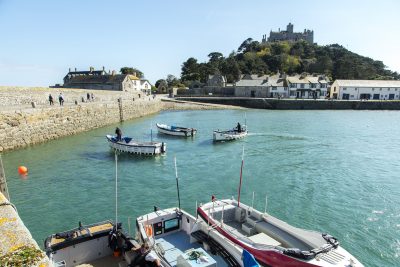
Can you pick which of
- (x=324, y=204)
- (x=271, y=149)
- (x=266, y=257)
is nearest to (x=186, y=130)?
(x=271, y=149)

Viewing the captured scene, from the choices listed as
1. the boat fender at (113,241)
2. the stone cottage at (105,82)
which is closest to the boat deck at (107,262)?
the boat fender at (113,241)

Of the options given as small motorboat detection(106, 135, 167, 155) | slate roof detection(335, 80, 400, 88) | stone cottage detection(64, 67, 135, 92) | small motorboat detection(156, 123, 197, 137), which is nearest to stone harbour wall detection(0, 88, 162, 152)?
small motorboat detection(106, 135, 167, 155)

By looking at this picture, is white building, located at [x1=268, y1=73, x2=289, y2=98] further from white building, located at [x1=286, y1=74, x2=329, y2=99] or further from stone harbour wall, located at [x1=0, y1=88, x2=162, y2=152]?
stone harbour wall, located at [x1=0, y1=88, x2=162, y2=152]

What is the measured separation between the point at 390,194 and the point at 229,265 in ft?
46.2

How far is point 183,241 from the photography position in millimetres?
10406

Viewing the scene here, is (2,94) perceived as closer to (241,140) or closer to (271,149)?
(241,140)

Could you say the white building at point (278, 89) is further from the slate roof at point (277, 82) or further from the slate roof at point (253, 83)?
the slate roof at point (253, 83)

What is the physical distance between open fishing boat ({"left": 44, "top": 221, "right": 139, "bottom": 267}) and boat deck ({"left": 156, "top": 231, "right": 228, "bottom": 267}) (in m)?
1.32

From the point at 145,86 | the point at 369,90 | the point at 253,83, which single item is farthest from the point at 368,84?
the point at 145,86

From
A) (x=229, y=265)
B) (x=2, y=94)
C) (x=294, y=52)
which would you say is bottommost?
(x=229, y=265)

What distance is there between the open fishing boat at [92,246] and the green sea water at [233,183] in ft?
14.6

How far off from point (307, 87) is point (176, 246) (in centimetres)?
8956

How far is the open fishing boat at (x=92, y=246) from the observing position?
8625mm

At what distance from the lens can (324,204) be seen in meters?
16.5
